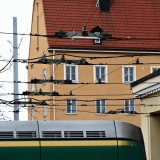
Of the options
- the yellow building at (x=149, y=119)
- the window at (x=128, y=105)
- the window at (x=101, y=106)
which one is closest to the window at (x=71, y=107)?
the window at (x=101, y=106)

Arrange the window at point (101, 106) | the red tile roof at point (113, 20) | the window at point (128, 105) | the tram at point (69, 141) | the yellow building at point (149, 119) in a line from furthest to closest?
1. the red tile roof at point (113, 20)
2. the window at point (128, 105)
3. the window at point (101, 106)
4. the yellow building at point (149, 119)
5. the tram at point (69, 141)

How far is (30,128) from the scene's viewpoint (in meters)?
18.5

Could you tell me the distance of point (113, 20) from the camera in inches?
2351

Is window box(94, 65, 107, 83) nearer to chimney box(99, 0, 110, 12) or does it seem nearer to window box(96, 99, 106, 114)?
window box(96, 99, 106, 114)

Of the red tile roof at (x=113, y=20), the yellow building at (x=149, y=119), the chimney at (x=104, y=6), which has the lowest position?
the yellow building at (x=149, y=119)

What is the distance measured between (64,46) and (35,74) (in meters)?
6.90

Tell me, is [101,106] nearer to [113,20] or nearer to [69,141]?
[113,20]

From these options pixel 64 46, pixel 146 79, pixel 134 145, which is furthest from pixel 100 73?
pixel 134 145

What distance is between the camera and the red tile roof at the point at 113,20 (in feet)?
190

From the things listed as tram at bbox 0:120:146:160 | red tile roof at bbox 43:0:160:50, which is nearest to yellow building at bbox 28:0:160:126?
red tile roof at bbox 43:0:160:50

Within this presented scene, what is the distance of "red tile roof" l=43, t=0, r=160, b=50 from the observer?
190 feet

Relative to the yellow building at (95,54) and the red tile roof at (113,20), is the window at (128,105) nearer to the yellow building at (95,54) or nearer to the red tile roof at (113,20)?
the yellow building at (95,54)

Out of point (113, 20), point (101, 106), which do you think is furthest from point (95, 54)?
point (113, 20)

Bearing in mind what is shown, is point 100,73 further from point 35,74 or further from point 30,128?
point 30,128
